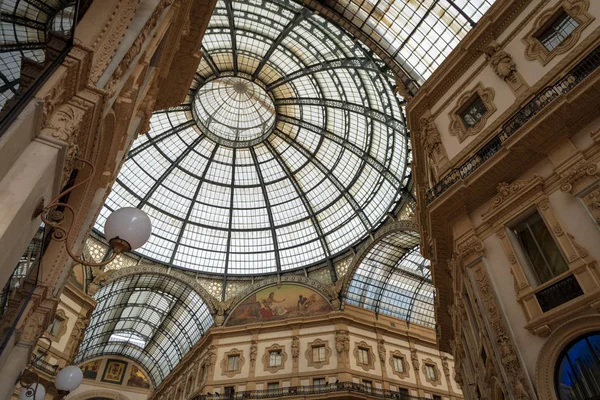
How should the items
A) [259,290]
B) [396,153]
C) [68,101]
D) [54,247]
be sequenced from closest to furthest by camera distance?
[68,101] < [54,247] < [396,153] < [259,290]

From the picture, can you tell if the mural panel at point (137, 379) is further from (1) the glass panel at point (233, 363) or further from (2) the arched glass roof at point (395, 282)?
(2) the arched glass roof at point (395, 282)

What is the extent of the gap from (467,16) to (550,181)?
949 cm

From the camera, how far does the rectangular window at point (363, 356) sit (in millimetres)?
27428

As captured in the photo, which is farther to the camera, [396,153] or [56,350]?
[396,153]

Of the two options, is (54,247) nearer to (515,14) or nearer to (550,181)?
(550,181)

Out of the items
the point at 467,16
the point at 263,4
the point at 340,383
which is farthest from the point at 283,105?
the point at 340,383

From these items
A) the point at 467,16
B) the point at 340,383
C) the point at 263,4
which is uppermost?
the point at 263,4

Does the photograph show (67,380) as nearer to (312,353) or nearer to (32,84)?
(32,84)

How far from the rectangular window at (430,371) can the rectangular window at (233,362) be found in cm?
1367

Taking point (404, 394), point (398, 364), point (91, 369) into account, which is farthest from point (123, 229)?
point (91, 369)

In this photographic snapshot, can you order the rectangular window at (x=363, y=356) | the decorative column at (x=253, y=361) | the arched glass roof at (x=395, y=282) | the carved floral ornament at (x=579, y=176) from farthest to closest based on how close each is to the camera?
the arched glass roof at (x=395, y=282) → the rectangular window at (x=363, y=356) → the decorative column at (x=253, y=361) → the carved floral ornament at (x=579, y=176)

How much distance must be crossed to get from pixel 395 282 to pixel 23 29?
31652mm

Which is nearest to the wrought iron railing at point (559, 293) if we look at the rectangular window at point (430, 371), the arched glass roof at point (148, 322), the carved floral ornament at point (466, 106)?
the carved floral ornament at point (466, 106)

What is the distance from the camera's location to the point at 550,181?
11.0 m
